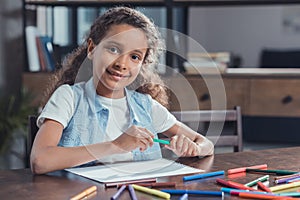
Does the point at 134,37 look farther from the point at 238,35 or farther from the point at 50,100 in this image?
the point at 238,35

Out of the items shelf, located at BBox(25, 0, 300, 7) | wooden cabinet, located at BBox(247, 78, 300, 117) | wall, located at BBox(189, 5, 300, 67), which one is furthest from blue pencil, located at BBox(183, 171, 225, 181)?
wall, located at BBox(189, 5, 300, 67)

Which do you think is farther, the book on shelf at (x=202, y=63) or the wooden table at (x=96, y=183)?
the book on shelf at (x=202, y=63)

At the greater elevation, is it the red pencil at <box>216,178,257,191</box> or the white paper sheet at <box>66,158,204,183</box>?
the red pencil at <box>216,178,257,191</box>

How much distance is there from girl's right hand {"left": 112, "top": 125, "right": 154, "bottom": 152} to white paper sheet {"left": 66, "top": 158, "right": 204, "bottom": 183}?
6cm

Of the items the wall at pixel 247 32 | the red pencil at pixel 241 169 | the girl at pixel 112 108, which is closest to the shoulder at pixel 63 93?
the girl at pixel 112 108

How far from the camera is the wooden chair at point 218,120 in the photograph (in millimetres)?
1553

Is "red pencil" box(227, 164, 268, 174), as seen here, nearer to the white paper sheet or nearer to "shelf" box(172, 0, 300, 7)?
the white paper sheet

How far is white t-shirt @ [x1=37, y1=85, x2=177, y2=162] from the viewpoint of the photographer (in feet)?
4.43

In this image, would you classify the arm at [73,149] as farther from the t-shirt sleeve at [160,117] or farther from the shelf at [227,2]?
the shelf at [227,2]

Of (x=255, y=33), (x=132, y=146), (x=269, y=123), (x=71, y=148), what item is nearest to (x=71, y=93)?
(x=71, y=148)

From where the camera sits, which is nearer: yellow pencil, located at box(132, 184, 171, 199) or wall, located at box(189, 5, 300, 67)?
yellow pencil, located at box(132, 184, 171, 199)

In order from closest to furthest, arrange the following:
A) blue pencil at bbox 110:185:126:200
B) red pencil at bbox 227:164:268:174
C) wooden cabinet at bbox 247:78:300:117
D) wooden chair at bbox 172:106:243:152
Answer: blue pencil at bbox 110:185:126:200 → red pencil at bbox 227:164:268:174 → wooden chair at bbox 172:106:243:152 → wooden cabinet at bbox 247:78:300:117

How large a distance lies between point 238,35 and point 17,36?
2.93m

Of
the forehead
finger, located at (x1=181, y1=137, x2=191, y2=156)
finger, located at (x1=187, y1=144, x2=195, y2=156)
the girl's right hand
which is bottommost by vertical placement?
finger, located at (x1=187, y1=144, x2=195, y2=156)
